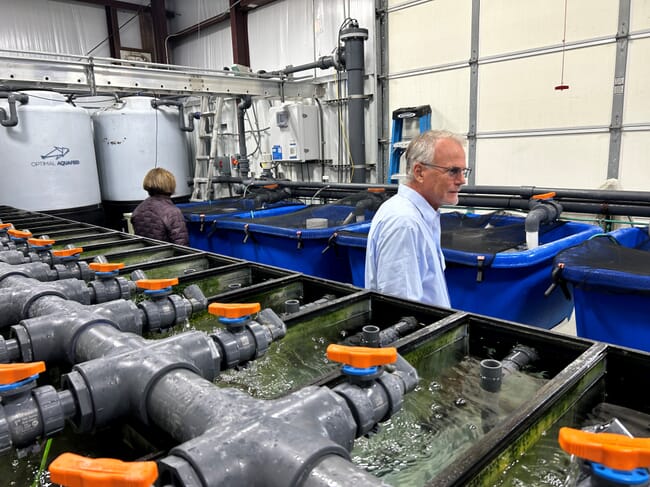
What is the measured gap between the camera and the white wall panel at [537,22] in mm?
3453

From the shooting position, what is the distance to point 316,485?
0.41 metres

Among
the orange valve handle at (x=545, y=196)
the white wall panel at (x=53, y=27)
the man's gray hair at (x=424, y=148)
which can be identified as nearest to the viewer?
the man's gray hair at (x=424, y=148)

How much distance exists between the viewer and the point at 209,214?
12.5 ft

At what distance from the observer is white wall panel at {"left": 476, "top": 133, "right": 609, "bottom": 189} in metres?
3.63

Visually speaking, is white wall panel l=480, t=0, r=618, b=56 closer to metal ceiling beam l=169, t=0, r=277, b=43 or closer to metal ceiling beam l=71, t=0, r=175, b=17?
metal ceiling beam l=169, t=0, r=277, b=43

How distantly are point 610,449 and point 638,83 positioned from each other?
385 cm

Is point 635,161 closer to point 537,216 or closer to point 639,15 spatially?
point 639,15

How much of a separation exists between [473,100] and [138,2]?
632 cm

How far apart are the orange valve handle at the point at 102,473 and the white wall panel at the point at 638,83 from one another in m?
4.03

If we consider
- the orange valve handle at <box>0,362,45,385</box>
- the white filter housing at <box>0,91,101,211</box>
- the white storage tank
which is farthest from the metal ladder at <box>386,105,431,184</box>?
the orange valve handle at <box>0,362,45,385</box>

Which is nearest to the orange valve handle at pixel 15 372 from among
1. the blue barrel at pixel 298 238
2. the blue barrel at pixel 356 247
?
the blue barrel at pixel 356 247

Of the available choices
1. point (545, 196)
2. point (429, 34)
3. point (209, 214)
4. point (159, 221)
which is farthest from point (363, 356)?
point (429, 34)

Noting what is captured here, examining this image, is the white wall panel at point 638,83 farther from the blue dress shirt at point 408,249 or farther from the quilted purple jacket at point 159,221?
the quilted purple jacket at point 159,221

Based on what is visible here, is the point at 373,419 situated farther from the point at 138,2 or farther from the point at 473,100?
the point at 138,2
